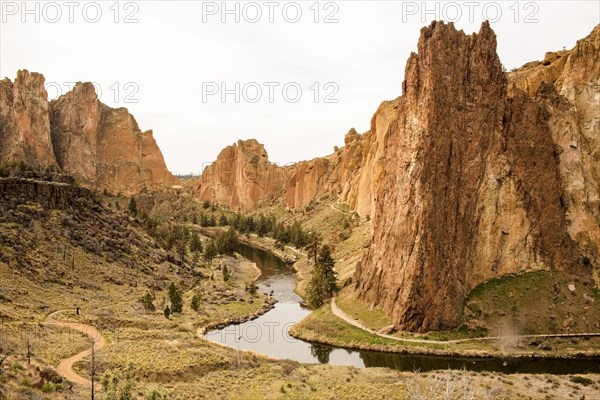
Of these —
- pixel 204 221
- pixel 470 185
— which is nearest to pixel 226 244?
pixel 204 221

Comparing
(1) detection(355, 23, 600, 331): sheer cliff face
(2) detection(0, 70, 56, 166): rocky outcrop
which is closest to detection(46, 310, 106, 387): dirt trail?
(1) detection(355, 23, 600, 331): sheer cliff face

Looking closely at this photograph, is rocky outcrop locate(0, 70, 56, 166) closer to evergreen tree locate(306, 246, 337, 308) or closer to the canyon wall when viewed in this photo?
evergreen tree locate(306, 246, 337, 308)

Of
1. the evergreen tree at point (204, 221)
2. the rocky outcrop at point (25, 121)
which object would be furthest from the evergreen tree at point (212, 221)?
the rocky outcrop at point (25, 121)

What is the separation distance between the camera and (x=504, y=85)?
70750 millimetres

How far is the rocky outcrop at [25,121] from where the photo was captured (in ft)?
543

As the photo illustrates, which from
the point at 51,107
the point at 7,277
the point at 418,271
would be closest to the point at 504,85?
the point at 418,271

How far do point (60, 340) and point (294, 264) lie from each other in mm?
73175

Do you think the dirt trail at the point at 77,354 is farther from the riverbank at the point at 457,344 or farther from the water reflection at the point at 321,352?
the riverbank at the point at 457,344

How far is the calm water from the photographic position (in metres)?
53.4

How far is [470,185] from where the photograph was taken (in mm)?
67312

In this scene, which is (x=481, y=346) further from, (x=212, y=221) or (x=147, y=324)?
(x=212, y=221)

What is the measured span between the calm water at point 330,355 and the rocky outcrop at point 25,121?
123 metres

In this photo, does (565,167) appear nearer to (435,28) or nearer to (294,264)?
(435,28)

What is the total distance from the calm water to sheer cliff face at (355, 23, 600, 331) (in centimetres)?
693
